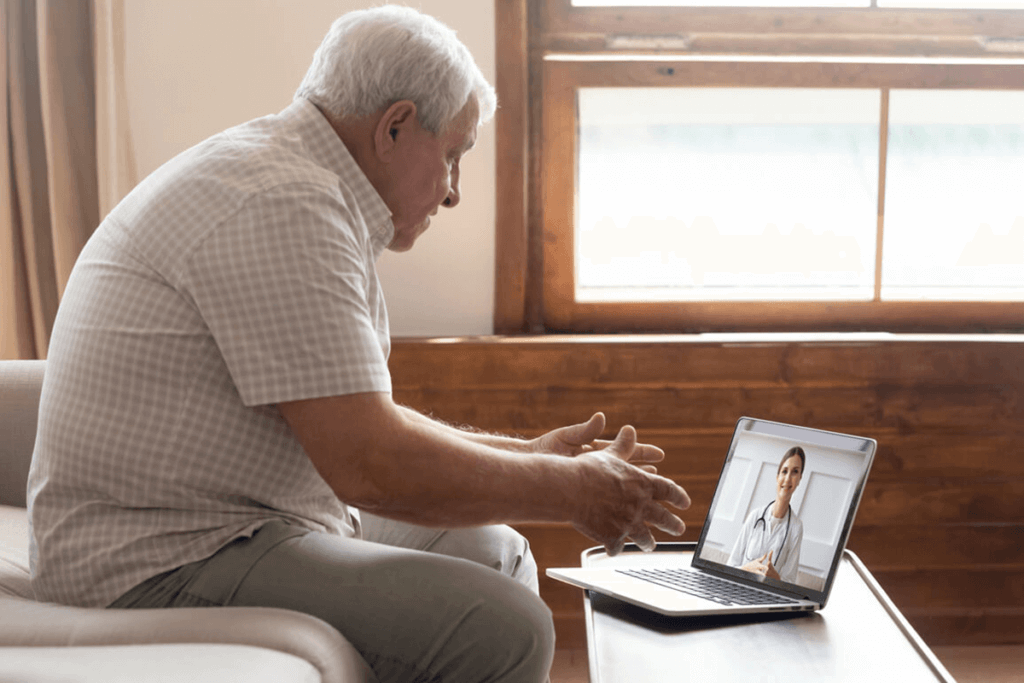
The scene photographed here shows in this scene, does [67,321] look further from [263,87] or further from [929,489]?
[929,489]

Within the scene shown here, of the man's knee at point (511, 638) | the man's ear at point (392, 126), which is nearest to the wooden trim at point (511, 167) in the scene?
the man's ear at point (392, 126)

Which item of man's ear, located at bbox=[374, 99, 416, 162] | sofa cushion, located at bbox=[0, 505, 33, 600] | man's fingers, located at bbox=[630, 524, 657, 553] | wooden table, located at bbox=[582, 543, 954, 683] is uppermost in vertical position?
man's ear, located at bbox=[374, 99, 416, 162]

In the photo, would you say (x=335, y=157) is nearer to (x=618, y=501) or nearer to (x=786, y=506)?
(x=618, y=501)

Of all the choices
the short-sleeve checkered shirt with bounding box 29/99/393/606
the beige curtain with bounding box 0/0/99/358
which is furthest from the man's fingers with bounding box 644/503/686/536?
the beige curtain with bounding box 0/0/99/358

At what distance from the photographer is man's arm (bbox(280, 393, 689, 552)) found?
886 mm

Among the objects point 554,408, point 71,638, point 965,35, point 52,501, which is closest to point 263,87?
point 554,408

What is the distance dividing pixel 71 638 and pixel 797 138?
1.82 metres

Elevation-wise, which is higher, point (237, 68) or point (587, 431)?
point (237, 68)

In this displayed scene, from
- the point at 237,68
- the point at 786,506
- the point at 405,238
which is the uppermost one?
the point at 237,68

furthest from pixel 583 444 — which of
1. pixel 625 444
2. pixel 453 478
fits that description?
pixel 453 478

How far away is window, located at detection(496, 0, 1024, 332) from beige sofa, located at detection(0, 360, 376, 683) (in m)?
1.20

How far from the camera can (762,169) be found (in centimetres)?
206

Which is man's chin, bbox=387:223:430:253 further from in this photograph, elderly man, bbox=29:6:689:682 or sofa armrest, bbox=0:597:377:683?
sofa armrest, bbox=0:597:377:683

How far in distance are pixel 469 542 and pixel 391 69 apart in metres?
0.66
